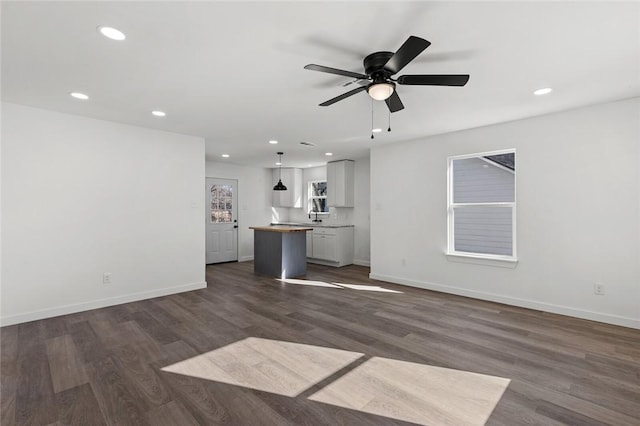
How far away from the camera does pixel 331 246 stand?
7219mm

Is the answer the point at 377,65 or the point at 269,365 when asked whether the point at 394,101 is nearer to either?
the point at 377,65

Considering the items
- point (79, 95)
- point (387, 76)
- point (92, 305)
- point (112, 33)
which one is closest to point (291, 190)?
point (92, 305)

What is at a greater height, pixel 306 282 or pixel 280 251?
pixel 280 251

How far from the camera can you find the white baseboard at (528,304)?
3479mm

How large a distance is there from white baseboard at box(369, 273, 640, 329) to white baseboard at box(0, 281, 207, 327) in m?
3.62

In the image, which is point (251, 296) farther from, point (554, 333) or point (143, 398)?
point (554, 333)

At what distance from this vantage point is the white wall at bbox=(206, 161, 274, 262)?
26.4 feet

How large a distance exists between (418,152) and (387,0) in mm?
3709

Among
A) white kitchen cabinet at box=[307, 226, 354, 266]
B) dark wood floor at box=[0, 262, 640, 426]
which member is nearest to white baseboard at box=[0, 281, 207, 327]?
dark wood floor at box=[0, 262, 640, 426]

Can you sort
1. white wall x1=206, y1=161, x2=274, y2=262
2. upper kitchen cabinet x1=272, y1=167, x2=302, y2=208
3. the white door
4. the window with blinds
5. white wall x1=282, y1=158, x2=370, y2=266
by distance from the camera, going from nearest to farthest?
the window with blinds → white wall x1=282, y1=158, x2=370, y2=266 → the white door → white wall x1=206, y1=161, x2=274, y2=262 → upper kitchen cabinet x1=272, y1=167, x2=302, y2=208

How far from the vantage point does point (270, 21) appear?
199 cm

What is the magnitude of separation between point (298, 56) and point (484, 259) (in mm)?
3817

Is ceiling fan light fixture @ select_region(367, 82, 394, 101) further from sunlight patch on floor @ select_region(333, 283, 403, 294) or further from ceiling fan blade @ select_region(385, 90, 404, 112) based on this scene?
sunlight patch on floor @ select_region(333, 283, 403, 294)

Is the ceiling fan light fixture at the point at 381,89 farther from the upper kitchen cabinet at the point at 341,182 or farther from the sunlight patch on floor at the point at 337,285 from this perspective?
the upper kitchen cabinet at the point at 341,182
